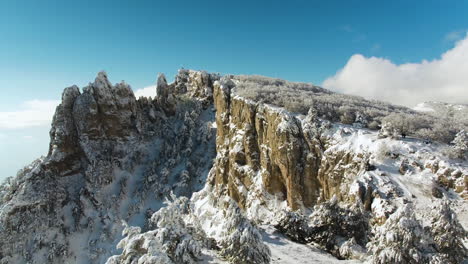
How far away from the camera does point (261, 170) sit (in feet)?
148

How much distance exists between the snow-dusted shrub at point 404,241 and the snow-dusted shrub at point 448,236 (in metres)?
1.44

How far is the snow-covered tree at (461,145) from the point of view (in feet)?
85.8

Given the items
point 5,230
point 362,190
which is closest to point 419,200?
point 362,190

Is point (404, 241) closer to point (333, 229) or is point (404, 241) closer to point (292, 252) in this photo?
point (292, 252)

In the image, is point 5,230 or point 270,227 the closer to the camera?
point 270,227

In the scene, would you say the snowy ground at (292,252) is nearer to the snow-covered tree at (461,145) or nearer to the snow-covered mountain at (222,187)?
the snow-covered mountain at (222,187)

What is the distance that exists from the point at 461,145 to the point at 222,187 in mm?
33816

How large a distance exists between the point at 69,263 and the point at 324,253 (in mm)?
40634

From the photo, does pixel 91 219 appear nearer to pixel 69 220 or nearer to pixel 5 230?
pixel 69 220

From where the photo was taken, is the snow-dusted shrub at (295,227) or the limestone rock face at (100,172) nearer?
the snow-dusted shrub at (295,227)

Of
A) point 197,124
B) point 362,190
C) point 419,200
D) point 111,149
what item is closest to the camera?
point 419,200

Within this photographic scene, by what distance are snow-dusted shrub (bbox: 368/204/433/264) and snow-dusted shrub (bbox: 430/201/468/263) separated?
1.44 meters

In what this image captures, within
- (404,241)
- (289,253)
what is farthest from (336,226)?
(404,241)

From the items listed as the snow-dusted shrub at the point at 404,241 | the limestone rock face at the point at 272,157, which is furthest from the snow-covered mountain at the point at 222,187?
the limestone rock face at the point at 272,157
